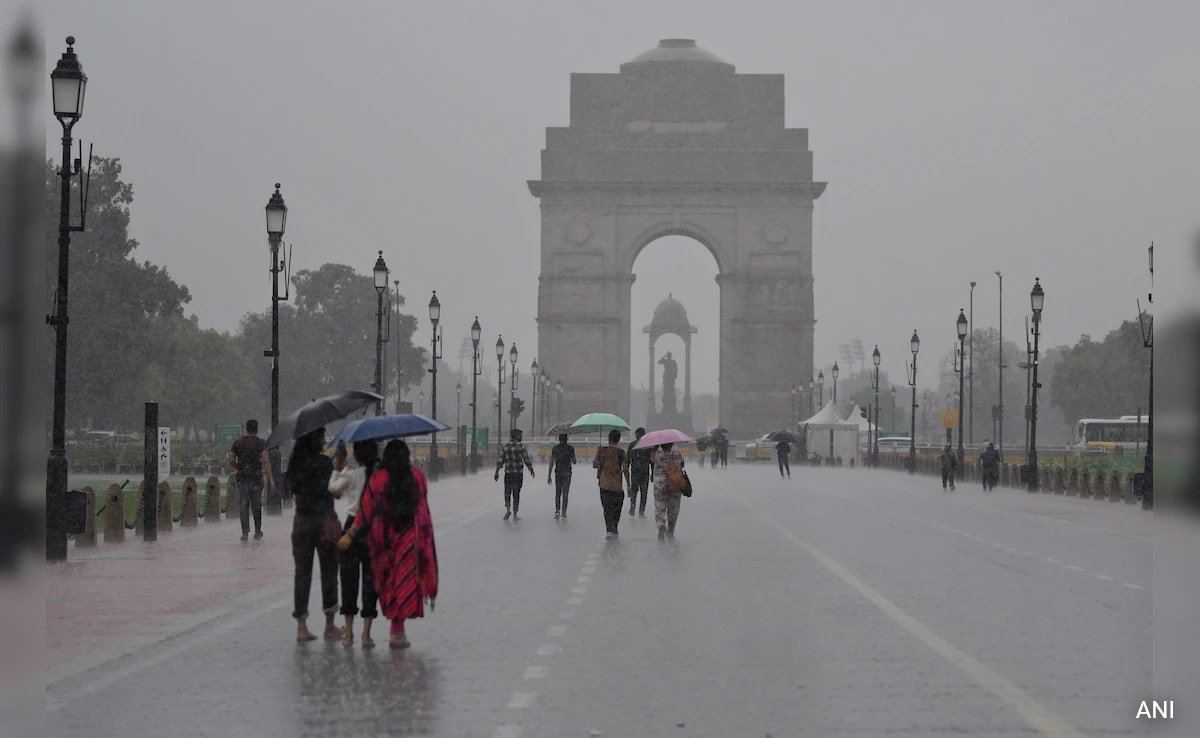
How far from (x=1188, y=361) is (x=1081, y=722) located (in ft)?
18.3

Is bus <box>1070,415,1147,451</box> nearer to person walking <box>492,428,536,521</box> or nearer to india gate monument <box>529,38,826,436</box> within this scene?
india gate monument <box>529,38,826,436</box>

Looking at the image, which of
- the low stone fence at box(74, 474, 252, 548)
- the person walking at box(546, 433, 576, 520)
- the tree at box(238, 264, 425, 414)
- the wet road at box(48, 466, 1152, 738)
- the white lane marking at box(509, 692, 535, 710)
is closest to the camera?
the wet road at box(48, 466, 1152, 738)

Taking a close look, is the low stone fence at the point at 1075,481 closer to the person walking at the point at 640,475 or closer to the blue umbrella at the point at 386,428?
the person walking at the point at 640,475

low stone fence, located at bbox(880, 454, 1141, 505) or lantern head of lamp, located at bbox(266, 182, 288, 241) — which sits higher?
lantern head of lamp, located at bbox(266, 182, 288, 241)

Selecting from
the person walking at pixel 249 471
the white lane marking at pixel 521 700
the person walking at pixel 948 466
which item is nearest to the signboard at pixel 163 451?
the person walking at pixel 249 471

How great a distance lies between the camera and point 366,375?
460 feet

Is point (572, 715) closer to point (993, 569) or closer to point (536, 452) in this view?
point (993, 569)

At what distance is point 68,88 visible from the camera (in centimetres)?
2058

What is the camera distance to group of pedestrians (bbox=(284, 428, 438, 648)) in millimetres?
12758

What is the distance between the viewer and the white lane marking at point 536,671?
11312 mm

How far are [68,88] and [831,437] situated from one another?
7069 cm

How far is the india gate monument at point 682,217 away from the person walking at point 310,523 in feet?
319

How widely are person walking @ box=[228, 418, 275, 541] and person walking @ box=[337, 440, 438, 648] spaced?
1366 cm

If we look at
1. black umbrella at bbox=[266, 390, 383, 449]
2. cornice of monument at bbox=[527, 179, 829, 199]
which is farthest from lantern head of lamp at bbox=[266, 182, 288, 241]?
cornice of monument at bbox=[527, 179, 829, 199]
